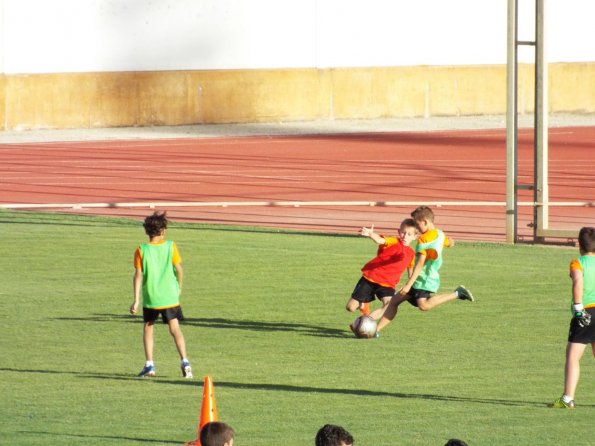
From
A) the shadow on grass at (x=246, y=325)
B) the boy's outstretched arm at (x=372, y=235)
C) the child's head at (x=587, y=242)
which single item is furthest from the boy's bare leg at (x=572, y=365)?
the shadow on grass at (x=246, y=325)

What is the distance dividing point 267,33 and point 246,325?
96.3ft

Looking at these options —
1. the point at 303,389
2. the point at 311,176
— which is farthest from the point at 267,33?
the point at 303,389

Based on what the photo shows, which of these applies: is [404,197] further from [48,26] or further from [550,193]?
[48,26]

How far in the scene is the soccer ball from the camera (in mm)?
14445

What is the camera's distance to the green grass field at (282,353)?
10.9m

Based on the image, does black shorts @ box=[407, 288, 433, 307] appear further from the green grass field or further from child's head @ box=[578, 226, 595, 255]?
child's head @ box=[578, 226, 595, 255]

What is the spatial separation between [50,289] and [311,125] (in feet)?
86.0

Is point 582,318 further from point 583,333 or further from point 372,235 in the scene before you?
point 372,235

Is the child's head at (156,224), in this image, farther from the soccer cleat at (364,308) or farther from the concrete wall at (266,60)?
the concrete wall at (266,60)

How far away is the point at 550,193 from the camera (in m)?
28.6

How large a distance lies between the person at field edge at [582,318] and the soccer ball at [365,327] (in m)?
3.34

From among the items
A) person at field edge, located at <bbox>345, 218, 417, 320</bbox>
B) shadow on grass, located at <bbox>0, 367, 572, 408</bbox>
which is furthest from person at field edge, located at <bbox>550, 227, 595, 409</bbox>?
person at field edge, located at <bbox>345, 218, 417, 320</bbox>

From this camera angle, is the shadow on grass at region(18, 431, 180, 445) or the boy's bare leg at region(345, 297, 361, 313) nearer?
the shadow on grass at region(18, 431, 180, 445)

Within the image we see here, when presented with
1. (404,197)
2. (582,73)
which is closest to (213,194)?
(404,197)
